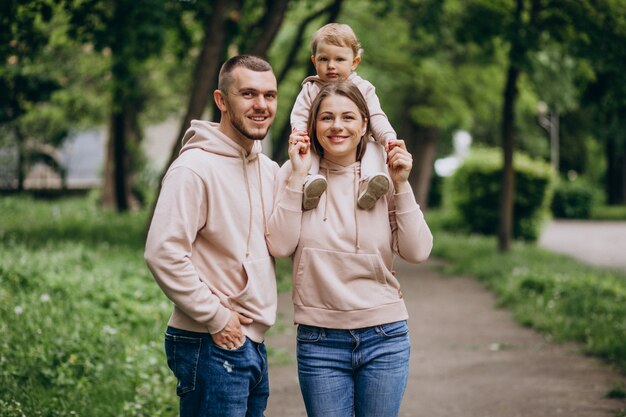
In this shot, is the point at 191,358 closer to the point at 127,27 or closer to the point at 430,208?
the point at 127,27

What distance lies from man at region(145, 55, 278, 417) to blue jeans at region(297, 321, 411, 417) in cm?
21

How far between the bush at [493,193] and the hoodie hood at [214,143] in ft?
52.6

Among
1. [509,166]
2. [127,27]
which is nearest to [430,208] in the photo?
[509,166]

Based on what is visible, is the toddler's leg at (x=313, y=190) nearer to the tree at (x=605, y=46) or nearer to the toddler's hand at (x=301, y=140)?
the toddler's hand at (x=301, y=140)

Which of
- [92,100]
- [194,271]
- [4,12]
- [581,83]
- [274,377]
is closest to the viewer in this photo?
[194,271]

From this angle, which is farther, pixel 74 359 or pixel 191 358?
pixel 74 359

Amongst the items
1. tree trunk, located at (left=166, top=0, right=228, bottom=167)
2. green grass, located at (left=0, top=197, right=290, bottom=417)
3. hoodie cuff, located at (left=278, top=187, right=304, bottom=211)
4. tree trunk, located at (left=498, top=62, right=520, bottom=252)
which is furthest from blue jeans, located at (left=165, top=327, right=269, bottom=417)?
tree trunk, located at (left=498, top=62, right=520, bottom=252)

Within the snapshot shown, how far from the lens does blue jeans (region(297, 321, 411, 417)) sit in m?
3.41

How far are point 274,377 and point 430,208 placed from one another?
25855 mm

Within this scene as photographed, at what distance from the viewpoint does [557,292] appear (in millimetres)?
10219

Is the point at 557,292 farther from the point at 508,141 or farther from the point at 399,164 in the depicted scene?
the point at 399,164

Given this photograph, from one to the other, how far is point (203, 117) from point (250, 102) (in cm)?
1320

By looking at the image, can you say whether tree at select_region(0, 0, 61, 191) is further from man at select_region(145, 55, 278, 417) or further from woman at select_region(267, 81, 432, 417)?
woman at select_region(267, 81, 432, 417)

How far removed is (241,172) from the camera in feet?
11.3
